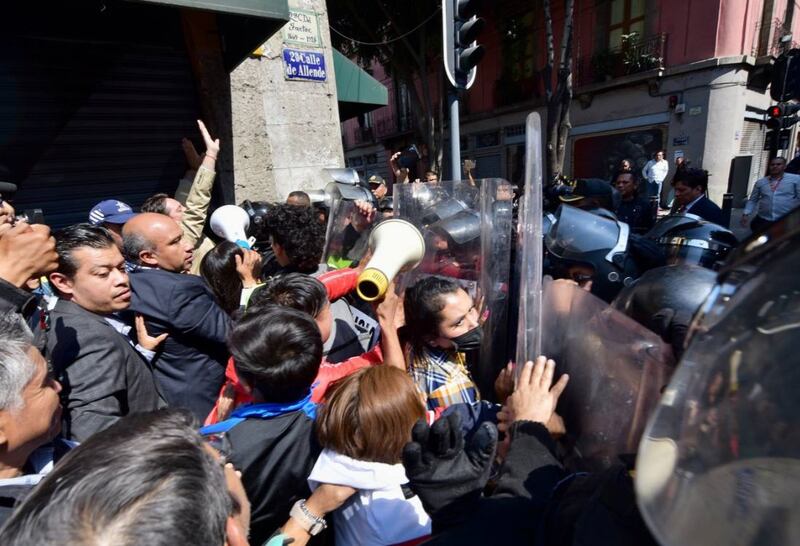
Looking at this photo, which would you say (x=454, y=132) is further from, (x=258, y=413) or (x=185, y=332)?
(x=258, y=413)

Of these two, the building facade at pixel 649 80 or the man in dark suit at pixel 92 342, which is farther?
the building facade at pixel 649 80

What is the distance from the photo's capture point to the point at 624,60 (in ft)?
44.0

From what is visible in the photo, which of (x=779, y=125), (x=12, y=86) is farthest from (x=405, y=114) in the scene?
(x=12, y=86)

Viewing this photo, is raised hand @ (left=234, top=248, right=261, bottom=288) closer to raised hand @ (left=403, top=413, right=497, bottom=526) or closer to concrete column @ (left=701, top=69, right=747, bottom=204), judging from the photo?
raised hand @ (left=403, top=413, right=497, bottom=526)

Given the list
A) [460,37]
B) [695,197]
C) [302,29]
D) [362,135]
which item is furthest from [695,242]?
[362,135]

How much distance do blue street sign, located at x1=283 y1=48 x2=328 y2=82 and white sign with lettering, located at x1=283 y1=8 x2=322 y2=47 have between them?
0.09 m

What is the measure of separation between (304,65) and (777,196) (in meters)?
6.22

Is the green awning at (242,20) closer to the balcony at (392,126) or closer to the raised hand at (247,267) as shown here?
the raised hand at (247,267)

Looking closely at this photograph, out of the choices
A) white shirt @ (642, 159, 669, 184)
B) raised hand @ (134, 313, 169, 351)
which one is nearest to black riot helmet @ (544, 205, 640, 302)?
raised hand @ (134, 313, 169, 351)

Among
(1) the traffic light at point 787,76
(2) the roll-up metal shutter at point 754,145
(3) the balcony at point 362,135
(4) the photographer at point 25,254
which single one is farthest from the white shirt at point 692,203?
(3) the balcony at point 362,135

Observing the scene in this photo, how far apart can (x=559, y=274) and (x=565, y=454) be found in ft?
3.62

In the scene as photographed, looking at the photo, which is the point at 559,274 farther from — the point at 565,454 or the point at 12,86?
the point at 12,86

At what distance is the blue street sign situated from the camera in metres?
4.12

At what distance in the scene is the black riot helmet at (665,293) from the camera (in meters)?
1.29
